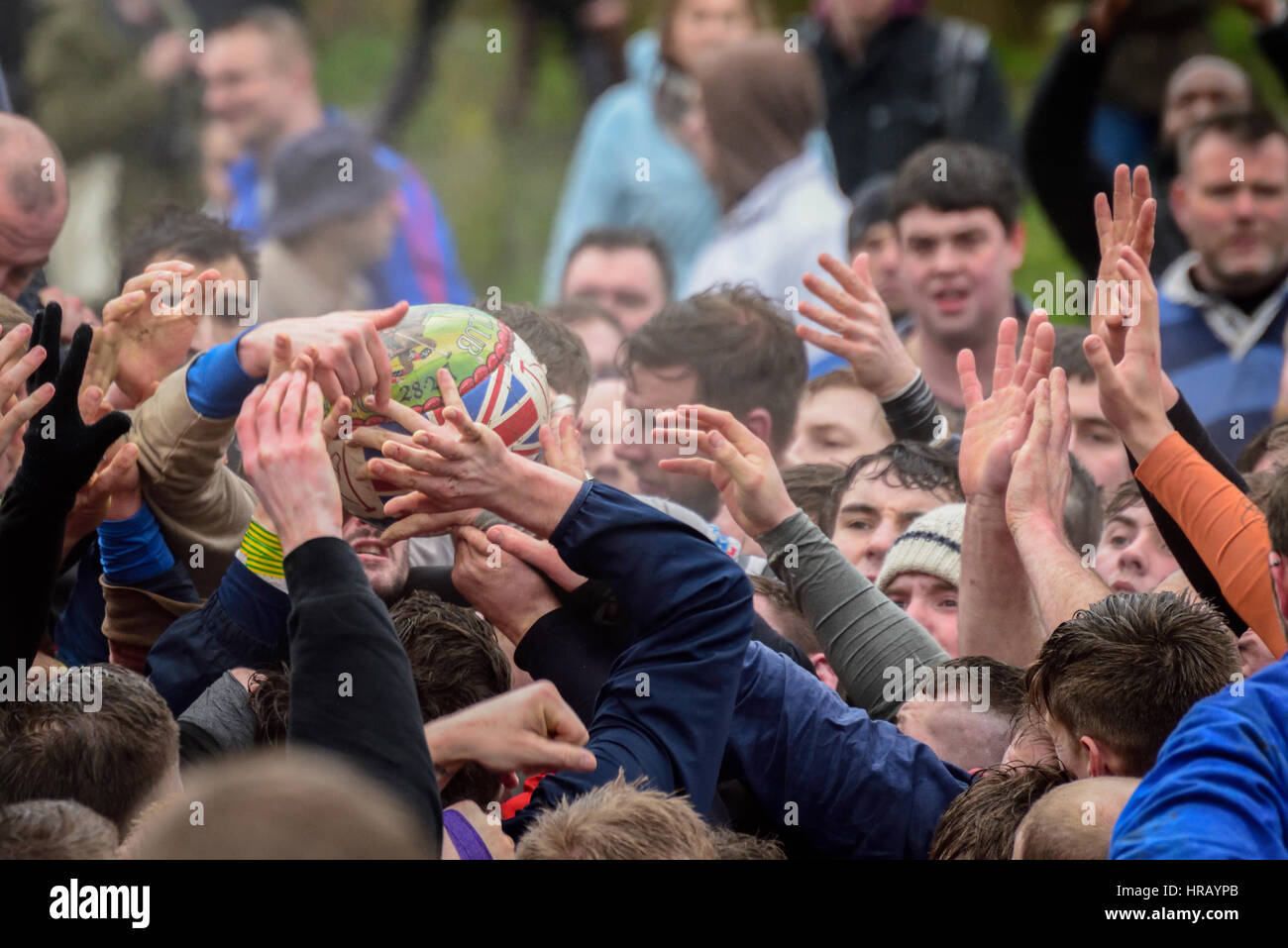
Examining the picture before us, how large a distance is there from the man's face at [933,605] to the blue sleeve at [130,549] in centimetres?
173

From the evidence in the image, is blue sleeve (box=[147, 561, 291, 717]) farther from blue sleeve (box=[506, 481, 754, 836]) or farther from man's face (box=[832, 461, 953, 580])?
man's face (box=[832, 461, 953, 580])

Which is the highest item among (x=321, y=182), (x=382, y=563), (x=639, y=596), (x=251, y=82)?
(x=251, y=82)

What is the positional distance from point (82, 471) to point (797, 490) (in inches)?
81.3

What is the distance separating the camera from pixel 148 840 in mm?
2160

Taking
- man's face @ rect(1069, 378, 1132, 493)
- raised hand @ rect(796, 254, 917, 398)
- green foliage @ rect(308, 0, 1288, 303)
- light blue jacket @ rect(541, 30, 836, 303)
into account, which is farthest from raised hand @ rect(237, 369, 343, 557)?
green foliage @ rect(308, 0, 1288, 303)

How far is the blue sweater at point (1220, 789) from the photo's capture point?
7.02 feet

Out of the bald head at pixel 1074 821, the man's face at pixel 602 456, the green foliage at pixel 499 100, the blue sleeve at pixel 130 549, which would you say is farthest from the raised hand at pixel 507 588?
the green foliage at pixel 499 100

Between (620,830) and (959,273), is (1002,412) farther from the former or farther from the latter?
(959,273)

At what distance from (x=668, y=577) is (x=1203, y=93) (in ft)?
17.1

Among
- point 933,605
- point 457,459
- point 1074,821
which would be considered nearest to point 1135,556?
point 933,605

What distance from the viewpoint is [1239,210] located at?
19.8ft

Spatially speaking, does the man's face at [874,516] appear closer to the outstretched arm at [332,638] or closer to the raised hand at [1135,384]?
the raised hand at [1135,384]
